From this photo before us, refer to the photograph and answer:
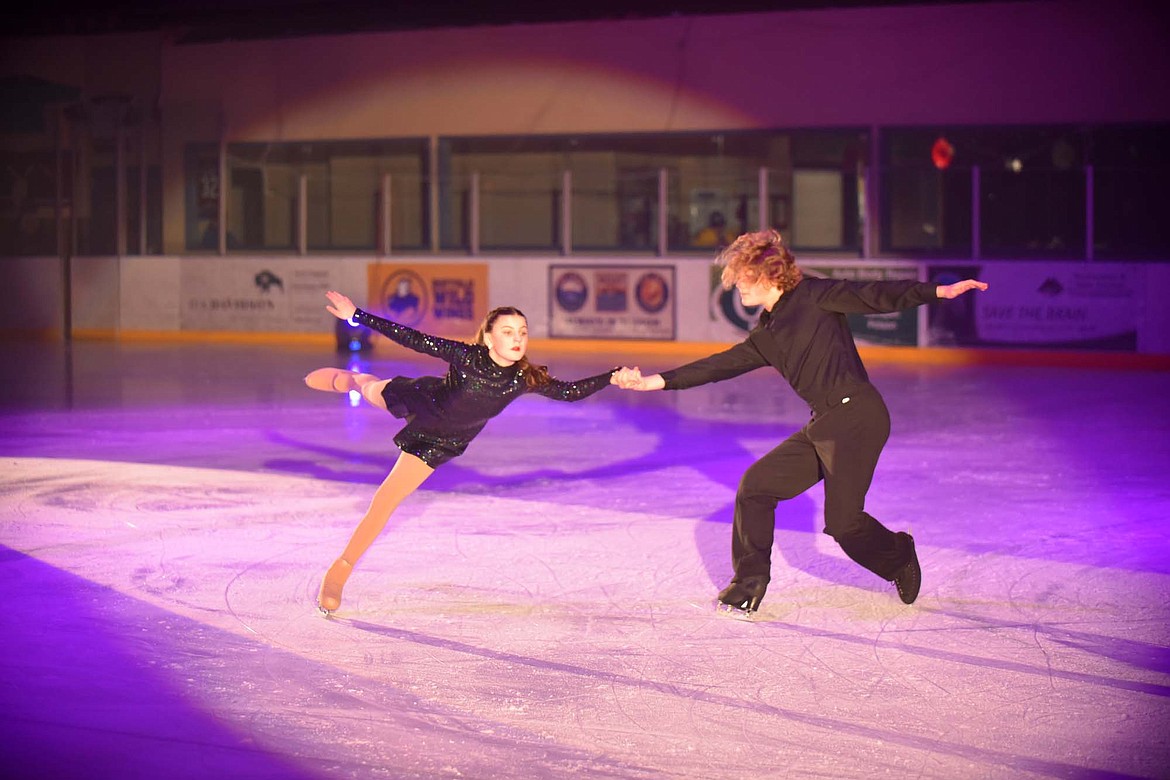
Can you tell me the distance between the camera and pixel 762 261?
5.21 metres

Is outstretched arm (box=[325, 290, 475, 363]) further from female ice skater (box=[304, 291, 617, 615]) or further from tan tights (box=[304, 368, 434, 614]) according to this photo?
tan tights (box=[304, 368, 434, 614])

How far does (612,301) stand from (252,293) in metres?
6.25

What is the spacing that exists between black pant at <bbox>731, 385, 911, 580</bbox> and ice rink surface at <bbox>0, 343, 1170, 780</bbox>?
0.83 feet

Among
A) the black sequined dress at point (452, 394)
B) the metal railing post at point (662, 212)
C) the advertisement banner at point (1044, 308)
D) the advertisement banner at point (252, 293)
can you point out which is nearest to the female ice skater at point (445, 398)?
the black sequined dress at point (452, 394)

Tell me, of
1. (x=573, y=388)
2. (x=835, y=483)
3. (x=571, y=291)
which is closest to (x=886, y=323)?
(x=571, y=291)

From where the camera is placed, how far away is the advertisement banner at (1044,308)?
18.1 metres

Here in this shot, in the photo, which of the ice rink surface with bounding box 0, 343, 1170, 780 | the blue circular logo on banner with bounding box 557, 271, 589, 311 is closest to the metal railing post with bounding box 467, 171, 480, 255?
the blue circular logo on banner with bounding box 557, 271, 589, 311

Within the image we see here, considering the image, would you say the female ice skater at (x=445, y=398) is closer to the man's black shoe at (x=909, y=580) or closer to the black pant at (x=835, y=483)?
the black pant at (x=835, y=483)

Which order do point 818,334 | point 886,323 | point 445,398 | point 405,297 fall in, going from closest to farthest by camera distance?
point 818,334 → point 445,398 → point 886,323 → point 405,297

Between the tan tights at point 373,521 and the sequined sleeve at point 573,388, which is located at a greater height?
the sequined sleeve at point 573,388

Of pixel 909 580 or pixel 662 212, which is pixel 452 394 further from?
pixel 662 212

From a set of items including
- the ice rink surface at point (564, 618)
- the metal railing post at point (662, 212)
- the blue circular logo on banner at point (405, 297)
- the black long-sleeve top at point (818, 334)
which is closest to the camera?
the ice rink surface at point (564, 618)

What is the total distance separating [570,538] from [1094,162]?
1526cm

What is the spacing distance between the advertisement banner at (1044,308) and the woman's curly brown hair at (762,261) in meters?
14.0
